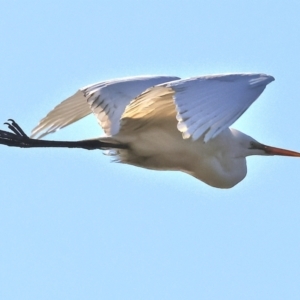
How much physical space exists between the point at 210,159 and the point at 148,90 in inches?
44.9

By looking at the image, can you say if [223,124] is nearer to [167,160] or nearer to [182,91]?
[182,91]

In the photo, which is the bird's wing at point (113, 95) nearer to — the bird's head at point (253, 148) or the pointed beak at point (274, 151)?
the bird's head at point (253, 148)

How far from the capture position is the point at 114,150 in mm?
10781

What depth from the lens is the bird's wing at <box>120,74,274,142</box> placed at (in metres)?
8.84

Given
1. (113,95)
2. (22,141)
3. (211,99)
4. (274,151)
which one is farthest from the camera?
(274,151)

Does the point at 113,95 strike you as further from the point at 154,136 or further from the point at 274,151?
the point at 274,151

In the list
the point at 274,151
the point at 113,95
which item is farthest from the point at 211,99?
the point at 274,151

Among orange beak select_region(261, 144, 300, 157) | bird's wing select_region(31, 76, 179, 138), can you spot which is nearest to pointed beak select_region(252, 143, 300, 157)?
orange beak select_region(261, 144, 300, 157)

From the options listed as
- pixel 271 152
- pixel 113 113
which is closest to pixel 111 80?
pixel 113 113

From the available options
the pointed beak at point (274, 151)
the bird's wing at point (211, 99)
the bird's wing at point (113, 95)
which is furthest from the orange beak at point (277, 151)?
the bird's wing at point (211, 99)

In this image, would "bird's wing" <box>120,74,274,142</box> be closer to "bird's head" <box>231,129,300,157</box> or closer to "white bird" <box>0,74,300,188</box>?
"white bird" <box>0,74,300,188</box>

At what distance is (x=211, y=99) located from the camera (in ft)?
29.8

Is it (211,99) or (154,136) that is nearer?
(211,99)

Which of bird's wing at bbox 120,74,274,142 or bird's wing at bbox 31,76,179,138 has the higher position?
bird's wing at bbox 31,76,179,138
